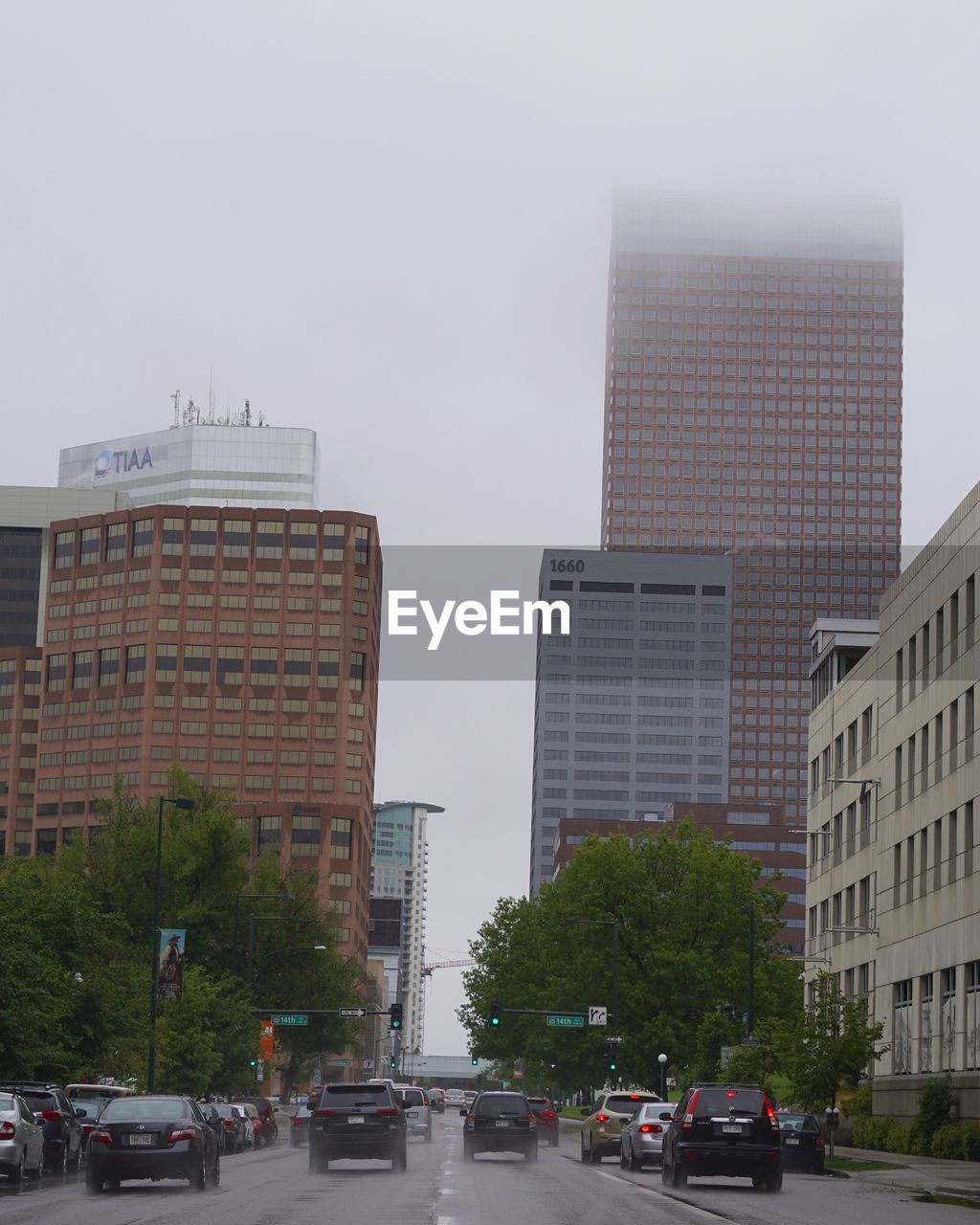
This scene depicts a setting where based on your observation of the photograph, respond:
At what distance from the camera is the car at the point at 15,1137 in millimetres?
31062

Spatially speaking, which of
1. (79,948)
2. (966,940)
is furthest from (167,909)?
(966,940)

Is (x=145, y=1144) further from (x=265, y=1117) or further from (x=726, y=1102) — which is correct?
(x=265, y=1117)

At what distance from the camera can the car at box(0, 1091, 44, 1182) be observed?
31062 millimetres

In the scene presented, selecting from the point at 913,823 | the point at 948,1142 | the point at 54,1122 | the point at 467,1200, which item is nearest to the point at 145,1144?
the point at 467,1200

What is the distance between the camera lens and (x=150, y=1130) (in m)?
30.5

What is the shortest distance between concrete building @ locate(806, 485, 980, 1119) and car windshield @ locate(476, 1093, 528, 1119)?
45.2 feet

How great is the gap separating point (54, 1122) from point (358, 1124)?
245 inches

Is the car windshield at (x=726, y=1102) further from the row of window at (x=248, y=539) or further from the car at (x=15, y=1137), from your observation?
the row of window at (x=248, y=539)

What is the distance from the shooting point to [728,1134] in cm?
3319

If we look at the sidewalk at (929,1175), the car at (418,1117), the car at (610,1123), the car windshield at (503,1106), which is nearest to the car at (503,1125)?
the car windshield at (503,1106)

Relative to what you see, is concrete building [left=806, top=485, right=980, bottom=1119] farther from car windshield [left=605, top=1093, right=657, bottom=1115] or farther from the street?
the street

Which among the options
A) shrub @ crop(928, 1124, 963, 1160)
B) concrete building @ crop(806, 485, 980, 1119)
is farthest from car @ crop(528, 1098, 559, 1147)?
shrub @ crop(928, 1124, 963, 1160)

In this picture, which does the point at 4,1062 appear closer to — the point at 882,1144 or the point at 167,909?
the point at 882,1144

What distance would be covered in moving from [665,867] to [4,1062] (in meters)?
47.4
